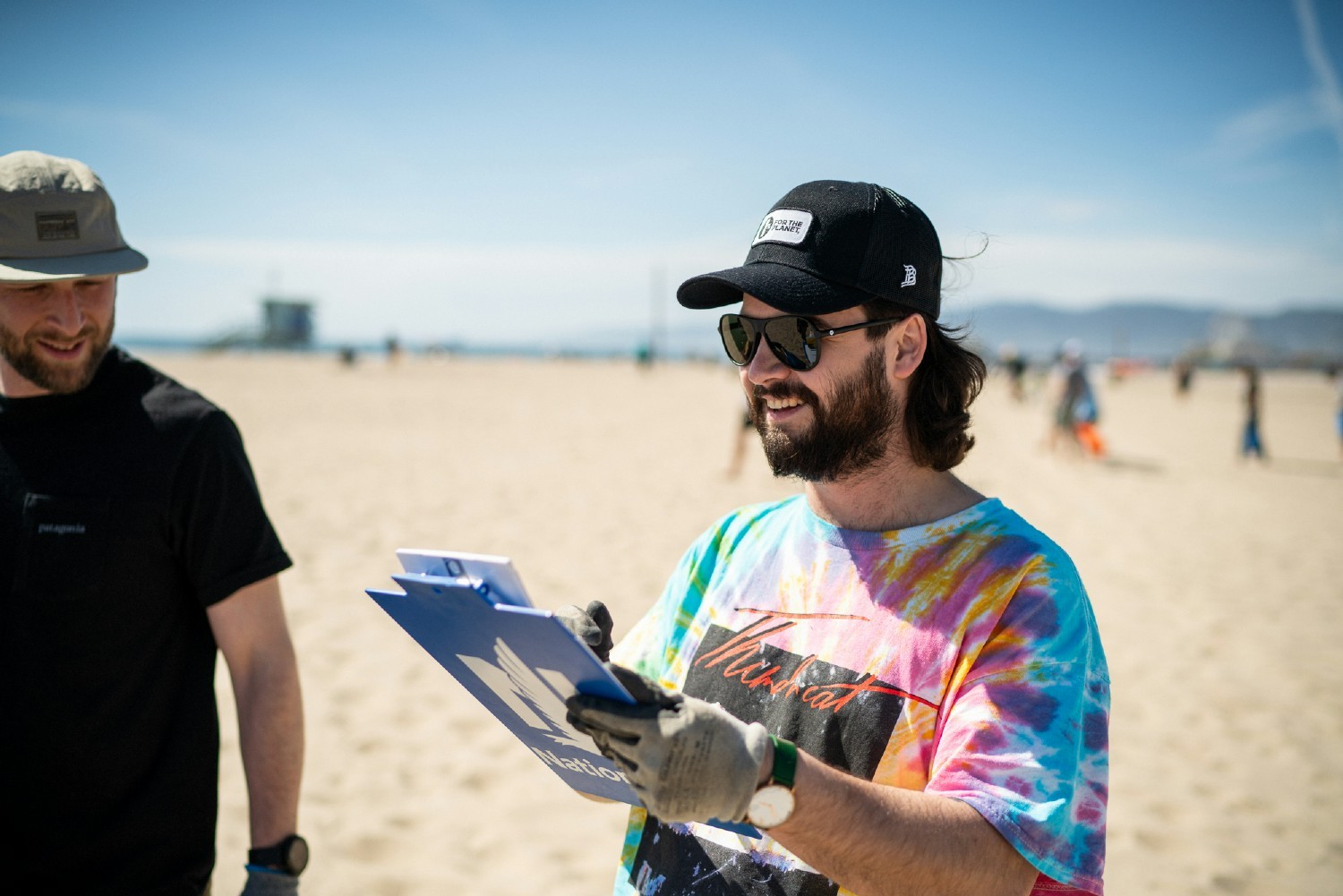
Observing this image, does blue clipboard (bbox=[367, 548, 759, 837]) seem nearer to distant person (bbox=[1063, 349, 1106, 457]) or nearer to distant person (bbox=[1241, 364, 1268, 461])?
distant person (bbox=[1063, 349, 1106, 457])

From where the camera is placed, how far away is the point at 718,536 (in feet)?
5.67

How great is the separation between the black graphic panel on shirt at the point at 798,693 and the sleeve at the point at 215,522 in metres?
1.03

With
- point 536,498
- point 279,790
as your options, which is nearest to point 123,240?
point 279,790

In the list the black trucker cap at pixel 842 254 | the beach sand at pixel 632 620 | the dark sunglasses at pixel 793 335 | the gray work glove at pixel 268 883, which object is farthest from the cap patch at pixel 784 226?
the beach sand at pixel 632 620

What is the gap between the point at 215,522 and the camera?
1800mm

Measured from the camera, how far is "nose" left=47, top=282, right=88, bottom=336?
5.96 feet

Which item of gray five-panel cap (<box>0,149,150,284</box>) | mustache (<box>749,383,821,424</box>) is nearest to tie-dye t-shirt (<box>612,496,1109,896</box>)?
mustache (<box>749,383,821,424</box>)

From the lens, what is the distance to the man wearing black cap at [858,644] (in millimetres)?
1104

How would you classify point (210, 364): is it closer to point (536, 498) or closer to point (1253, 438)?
point (536, 498)

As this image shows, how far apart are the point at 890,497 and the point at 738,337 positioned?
44 cm

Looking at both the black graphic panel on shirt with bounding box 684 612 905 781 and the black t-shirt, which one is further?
the black t-shirt

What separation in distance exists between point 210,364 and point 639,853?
34.9 m

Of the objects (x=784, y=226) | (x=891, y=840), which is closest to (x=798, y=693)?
(x=891, y=840)

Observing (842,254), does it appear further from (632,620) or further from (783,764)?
(632,620)
